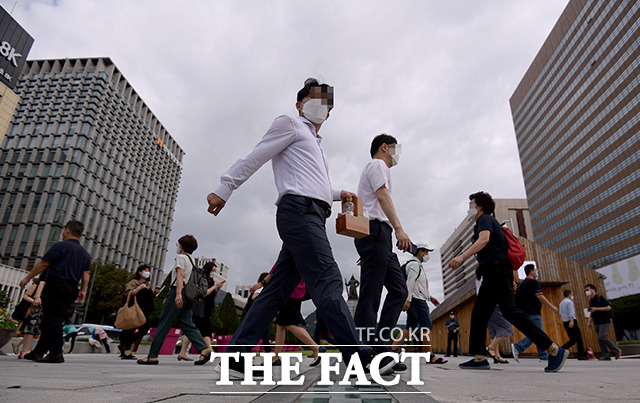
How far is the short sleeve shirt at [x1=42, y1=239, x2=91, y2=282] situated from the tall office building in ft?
189

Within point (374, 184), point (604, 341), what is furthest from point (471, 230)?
point (374, 184)

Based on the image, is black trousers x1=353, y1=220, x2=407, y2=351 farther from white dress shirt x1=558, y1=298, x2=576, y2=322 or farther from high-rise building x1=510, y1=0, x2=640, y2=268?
high-rise building x1=510, y1=0, x2=640, y2=268

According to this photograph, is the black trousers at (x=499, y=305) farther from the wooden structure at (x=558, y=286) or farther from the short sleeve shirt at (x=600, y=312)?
the wooden structure at (x=558, y=286)

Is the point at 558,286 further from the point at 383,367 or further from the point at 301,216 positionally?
the point at 301,216

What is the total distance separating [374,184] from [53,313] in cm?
408

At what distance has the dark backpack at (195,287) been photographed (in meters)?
5.24

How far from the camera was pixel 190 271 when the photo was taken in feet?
17.9

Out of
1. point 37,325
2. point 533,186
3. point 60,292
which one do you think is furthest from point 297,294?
point 533,186

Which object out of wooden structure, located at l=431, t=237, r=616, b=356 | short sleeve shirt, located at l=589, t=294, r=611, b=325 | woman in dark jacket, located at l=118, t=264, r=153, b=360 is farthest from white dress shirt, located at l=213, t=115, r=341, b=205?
wooden structure, located at l=431, t=237, r=616, b=356

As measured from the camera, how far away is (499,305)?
424cm

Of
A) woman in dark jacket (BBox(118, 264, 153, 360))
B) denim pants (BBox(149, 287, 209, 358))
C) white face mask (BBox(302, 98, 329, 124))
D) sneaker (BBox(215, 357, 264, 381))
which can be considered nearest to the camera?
sneaker (BBox(215, 357, 264, 381))

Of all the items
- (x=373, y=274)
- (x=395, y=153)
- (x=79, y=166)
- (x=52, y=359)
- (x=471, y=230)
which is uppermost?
(x=471, y=230)

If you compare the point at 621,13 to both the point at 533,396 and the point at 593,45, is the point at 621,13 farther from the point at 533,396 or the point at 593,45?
the point at 533,396

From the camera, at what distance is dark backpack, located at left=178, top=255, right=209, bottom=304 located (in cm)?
524
